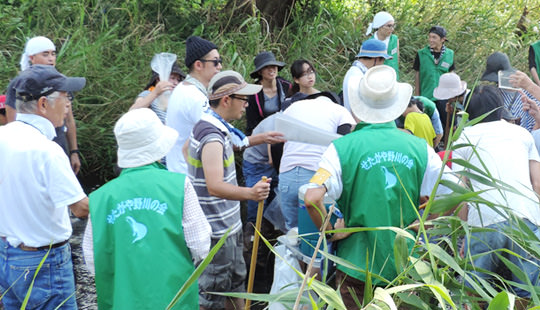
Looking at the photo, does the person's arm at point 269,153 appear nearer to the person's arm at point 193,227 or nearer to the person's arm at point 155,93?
the person's arm at point 155,93

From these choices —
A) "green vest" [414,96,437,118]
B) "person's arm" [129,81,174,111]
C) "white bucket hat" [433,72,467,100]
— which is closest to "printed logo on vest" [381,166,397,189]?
"person's arm" [129,81,174,111]

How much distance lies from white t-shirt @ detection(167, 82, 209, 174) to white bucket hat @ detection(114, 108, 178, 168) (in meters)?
1.34

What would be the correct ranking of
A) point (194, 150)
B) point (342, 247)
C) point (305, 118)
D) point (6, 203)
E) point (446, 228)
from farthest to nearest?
point (305, 118)
point (194, 150)
point (342, 247)
point (6, 203)
point (446, 228)

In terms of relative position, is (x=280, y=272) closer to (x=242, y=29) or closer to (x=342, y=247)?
(x=342, y=247)

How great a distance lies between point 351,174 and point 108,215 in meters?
1.15

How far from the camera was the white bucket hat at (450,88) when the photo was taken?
6707mm

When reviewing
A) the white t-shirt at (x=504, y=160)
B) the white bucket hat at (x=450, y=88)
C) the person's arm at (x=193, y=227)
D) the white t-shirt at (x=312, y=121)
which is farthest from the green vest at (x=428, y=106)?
the person's arm at (x=193, y=227)

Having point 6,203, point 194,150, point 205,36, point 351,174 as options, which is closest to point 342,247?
point 351,174

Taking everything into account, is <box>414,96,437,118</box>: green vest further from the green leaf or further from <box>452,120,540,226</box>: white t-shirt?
the green leaf

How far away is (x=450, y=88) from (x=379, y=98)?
3.67 metres

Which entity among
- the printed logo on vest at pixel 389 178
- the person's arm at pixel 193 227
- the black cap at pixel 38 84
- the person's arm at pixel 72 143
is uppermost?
the black cap at pixel 38 84

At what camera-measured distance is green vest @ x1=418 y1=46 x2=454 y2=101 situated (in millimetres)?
8336

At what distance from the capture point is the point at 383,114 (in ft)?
11.1

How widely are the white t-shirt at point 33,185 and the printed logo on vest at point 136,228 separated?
0.33 meters
